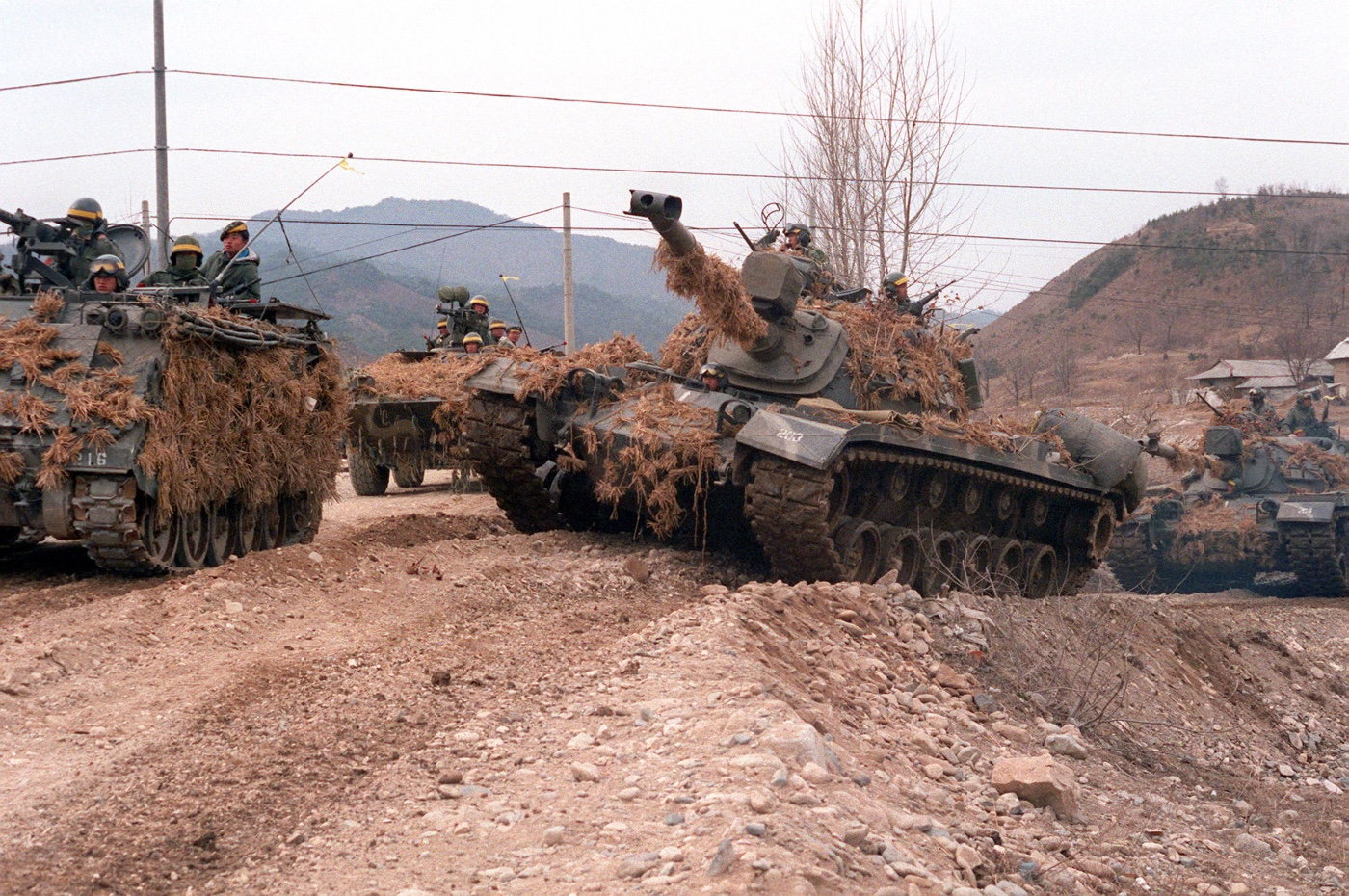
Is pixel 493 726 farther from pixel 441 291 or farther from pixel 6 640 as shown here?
pixel 441 291

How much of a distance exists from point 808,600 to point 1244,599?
12553 millimetres

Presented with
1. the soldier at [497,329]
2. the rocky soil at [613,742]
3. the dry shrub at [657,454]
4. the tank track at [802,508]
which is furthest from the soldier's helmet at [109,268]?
the soldier at [497,329]

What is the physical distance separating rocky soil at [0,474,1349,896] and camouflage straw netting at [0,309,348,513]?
2.94ft

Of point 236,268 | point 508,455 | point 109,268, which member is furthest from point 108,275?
point 508,455

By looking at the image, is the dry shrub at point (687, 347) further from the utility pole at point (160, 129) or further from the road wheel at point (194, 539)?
the utility pole at point (160, 129)

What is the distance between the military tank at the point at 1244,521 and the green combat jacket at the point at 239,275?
10.2 metres

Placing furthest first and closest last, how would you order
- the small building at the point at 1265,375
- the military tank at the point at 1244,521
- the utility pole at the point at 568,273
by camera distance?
the small building at the point at 1265,375, the utility pole at the point at 568,273, the military tank at the point at 1244,521

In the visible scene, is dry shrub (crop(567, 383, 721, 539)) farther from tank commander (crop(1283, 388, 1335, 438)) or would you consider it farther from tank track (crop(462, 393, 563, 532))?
tank commander (crop(1283, 388, 1335, 438))

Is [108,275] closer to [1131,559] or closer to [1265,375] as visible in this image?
[1131,559]

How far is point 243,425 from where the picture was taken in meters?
10.8

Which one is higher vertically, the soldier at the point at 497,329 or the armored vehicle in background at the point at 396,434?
the soldier at the point at 497,329

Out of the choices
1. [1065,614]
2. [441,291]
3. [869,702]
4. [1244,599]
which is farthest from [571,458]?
[1244,599]

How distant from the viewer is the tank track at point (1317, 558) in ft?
57.7

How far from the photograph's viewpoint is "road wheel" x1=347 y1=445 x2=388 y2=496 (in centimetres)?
1862
